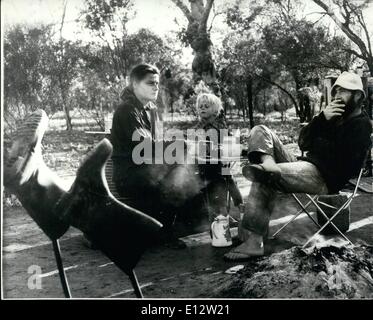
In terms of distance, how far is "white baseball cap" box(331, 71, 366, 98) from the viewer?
3.35 meters

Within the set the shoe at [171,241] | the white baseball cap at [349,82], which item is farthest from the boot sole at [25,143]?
the white baseball cap at [349,82]

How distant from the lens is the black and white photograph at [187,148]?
3.00 meters

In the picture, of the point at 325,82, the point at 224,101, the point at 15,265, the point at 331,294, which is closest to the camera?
the point at 331,294

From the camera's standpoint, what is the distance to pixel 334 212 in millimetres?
3568

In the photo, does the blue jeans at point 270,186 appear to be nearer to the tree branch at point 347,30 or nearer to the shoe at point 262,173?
the shoe at point 262,173

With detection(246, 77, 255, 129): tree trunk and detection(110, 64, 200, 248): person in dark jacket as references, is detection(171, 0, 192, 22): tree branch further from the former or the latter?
detection(246, 77, 255, 129): tree trunk

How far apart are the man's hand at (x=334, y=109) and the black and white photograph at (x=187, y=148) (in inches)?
0.6

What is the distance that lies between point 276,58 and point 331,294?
1.93 m

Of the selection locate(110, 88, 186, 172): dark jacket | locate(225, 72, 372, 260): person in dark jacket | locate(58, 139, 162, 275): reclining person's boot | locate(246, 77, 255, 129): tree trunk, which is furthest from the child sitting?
locate(58, 139, 162, 275): reclining person's boot

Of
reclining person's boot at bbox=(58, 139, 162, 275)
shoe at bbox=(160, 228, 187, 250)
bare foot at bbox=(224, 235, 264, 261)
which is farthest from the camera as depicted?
shoe at bbox=(160, 228, 187, 250)

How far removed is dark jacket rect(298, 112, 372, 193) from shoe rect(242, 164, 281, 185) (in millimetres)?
309

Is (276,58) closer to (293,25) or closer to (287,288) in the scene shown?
(293,25)

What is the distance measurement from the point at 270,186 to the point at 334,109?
2.57ft
